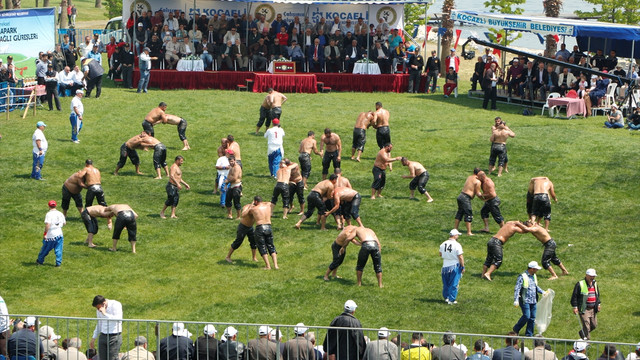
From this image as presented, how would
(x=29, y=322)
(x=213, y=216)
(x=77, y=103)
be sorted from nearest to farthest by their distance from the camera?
(x=29, y=322), (x=213, y=216), (x=77, y=103)

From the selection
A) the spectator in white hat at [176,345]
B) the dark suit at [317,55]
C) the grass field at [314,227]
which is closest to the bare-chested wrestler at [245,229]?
the grass field at [314,227]

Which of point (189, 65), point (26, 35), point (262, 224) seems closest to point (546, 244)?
point (262, 224)

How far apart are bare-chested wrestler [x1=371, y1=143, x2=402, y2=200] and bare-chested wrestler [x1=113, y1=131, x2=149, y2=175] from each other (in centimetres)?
652

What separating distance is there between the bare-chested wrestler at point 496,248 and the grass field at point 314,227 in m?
0.35

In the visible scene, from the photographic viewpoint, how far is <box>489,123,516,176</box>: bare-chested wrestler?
87.5ft

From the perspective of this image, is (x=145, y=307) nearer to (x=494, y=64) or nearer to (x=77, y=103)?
(x=77, y=103)

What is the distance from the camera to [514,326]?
17.6 m

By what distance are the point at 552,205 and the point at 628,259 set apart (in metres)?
4.08

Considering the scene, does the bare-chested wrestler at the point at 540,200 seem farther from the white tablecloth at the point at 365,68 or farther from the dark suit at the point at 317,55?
the dark suit at the point at 317,55

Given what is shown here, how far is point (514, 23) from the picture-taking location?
3769cm

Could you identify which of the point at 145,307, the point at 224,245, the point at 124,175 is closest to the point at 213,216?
the point at 224,245

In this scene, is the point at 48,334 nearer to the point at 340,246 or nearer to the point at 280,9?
the point at 340,246

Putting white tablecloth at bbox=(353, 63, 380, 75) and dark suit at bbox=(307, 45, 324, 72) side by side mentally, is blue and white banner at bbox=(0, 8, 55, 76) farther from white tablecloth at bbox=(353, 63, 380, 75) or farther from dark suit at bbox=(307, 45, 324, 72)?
white tablecloth at bbox=(353, 63, 380, 75)

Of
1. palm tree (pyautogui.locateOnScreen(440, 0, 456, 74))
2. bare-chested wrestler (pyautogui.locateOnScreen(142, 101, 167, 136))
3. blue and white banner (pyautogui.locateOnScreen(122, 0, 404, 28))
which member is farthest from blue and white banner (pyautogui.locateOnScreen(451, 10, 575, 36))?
bare-chested wrestler (pyautogui.locateOnScreen(142, 101, 167, 136))
